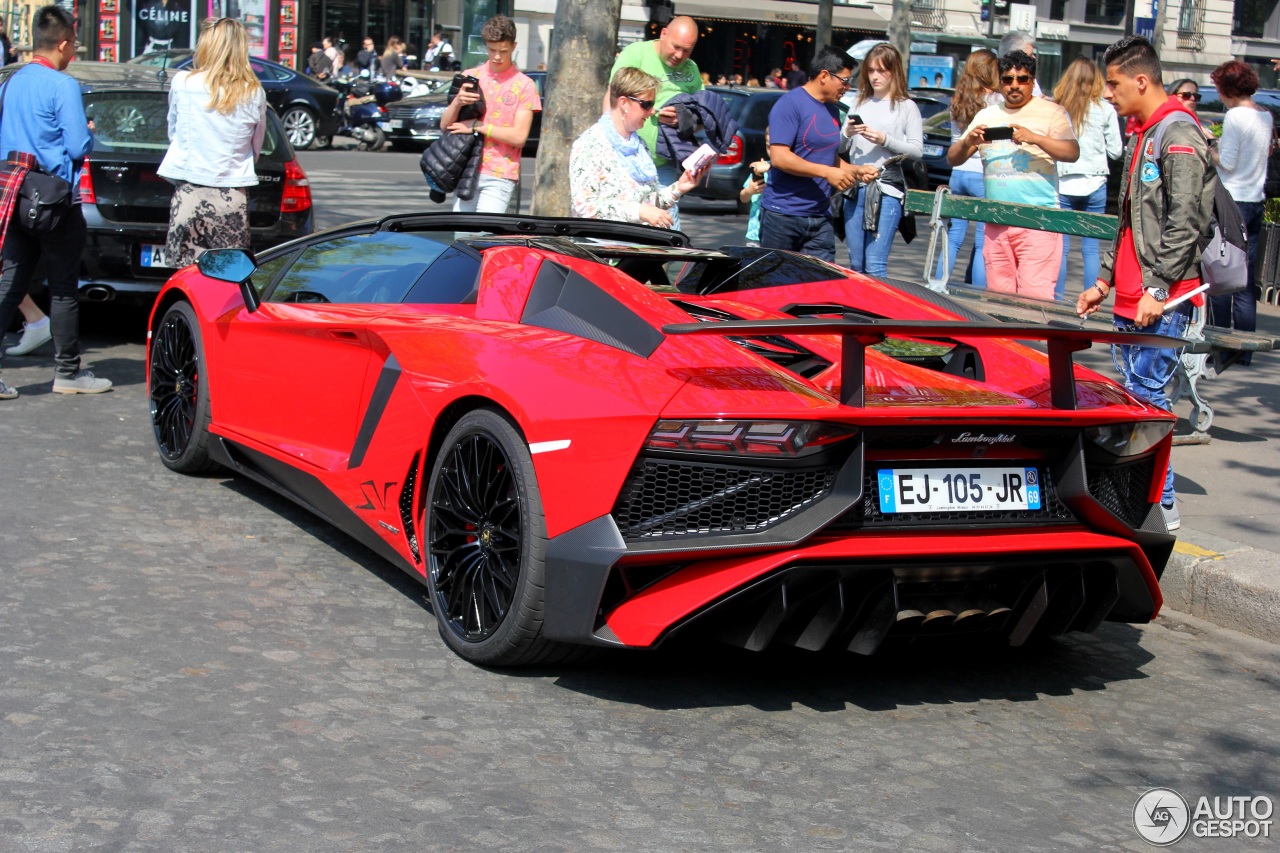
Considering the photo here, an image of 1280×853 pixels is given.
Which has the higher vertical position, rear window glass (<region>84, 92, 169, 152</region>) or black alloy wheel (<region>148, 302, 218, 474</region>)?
rear window glass (<region>84, 92, 169, 152</region>)

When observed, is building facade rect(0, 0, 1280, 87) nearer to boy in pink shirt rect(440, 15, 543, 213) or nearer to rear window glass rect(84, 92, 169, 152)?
boy in pink shirt rect(440, 15, 543, 213)

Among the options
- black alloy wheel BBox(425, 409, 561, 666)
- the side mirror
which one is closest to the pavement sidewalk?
black alloy wheel BBox(425, 409, 561, 666)

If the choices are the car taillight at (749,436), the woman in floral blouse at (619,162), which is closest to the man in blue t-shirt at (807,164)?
the woman in floral blouse at (619,162)

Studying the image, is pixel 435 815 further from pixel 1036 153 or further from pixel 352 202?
pixel 352 202

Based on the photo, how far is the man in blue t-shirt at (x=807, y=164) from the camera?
8.43 m

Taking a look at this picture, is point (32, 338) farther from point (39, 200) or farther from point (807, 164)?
point (807, 164)

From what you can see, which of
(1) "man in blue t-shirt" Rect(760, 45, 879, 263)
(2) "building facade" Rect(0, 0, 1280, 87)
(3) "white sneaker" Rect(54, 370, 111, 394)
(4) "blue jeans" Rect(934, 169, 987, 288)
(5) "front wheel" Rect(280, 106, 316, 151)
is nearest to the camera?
(3) "white sneaker" Rect(54, 370, 111, 394)

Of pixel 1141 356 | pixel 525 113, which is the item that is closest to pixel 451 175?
pixel 525 113

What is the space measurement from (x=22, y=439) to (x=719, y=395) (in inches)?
168

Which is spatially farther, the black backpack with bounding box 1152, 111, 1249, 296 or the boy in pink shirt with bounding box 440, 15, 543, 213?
the boy in pink shirt with bounding box 440, 15, 543, 213

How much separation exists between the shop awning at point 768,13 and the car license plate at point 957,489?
4166cm

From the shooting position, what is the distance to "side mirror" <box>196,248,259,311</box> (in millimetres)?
5828

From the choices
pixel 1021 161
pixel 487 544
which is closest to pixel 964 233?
pixel 1021 161

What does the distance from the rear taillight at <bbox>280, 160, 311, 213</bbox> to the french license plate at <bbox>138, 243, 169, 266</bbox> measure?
848 millimetres
